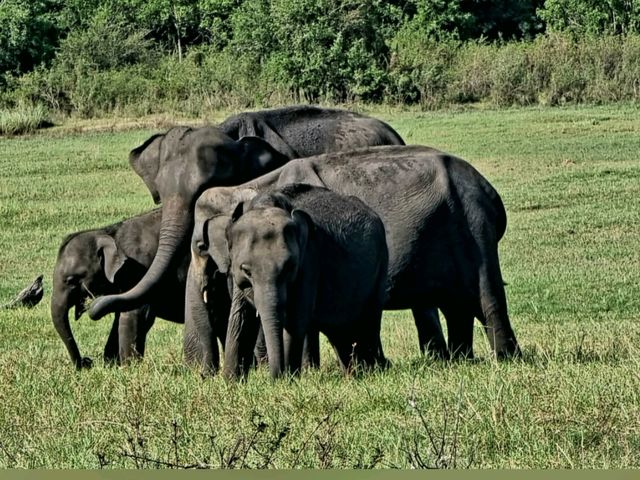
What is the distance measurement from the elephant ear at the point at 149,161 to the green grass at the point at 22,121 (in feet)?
87.8

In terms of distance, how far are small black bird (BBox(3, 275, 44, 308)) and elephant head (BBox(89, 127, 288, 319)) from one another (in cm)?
542

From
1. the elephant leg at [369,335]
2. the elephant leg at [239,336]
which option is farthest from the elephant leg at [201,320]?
the elephant leg at [369,335]

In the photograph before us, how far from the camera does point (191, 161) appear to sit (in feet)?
36.8

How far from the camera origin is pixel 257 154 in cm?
1155

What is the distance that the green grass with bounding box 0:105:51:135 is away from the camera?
38031 millimetres

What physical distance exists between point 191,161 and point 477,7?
52.1 meters

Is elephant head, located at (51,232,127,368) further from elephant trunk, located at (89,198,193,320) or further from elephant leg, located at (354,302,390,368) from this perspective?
elephant leg, located at (354,302,390,368)

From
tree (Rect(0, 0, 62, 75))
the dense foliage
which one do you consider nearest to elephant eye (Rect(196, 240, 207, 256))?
the dense foliage

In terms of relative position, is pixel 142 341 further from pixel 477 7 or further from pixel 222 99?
pixel 477 7

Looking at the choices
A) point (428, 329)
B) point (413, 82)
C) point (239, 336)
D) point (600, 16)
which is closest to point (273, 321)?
point (239, 336)

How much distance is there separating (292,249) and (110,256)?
134 inches

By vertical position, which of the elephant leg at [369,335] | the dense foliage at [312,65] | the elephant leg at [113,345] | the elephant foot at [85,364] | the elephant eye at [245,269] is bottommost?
the dense foliage at [312,65]

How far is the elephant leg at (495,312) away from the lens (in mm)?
10789

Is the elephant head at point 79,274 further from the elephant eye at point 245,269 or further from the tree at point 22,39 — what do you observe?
the tree at point 22,39
